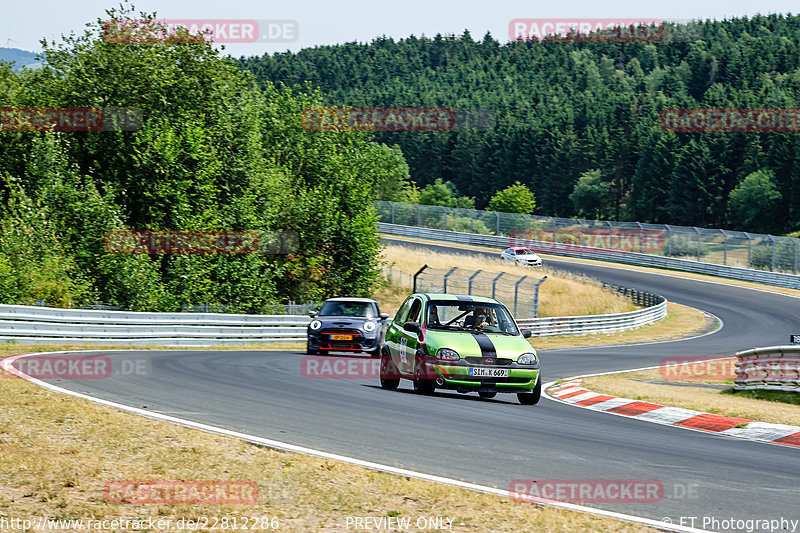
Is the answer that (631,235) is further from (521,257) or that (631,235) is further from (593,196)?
(593,196)

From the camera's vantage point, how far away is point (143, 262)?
32.3 m

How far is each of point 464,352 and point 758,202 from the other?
94677 mm

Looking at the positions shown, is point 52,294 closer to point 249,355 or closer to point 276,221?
point 249,355

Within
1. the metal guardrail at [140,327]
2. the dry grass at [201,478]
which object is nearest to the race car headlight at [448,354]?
the dry grass at [201,478]

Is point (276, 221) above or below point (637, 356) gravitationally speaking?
above

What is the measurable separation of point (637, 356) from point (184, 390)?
19.8 m

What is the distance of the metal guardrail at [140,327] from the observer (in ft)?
65.6

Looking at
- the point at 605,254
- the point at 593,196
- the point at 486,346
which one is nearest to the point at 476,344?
the point at 486,346

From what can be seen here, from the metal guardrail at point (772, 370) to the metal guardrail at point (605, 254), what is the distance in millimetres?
38455

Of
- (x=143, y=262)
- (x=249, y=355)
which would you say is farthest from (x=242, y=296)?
(x=249, y=355)

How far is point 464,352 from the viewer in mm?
12867

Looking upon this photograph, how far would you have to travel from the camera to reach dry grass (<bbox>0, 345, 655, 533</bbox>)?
6336mm

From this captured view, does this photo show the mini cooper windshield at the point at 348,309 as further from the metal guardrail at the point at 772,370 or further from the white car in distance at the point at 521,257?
the white car in distance at the point at 521,257

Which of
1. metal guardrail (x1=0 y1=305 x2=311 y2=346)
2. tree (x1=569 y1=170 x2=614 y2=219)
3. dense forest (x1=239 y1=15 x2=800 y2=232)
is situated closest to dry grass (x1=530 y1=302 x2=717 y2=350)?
metal guardrail (x1=0 y1=305 x2=311 y2=346)
